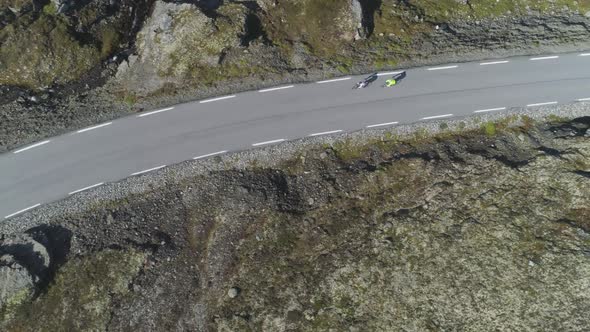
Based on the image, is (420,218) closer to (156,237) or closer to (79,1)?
(156,237)

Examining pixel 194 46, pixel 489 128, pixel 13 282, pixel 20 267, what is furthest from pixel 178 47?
pixel 489 128

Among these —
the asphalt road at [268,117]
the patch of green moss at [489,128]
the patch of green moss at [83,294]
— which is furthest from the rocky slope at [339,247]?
the asphalt road at [268,117]

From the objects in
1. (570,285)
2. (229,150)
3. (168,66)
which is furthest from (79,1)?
(570,285)

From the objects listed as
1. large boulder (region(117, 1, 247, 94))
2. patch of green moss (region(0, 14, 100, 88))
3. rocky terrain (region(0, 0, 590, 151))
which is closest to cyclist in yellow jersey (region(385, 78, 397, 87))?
rocky terrain (region(0, 0, 590, 151))

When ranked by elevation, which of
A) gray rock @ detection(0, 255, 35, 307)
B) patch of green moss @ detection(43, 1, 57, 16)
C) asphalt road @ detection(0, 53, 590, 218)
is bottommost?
gray rock @ detection(0, 255, 35, 307)

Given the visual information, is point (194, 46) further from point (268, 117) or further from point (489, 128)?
point (489, 128)

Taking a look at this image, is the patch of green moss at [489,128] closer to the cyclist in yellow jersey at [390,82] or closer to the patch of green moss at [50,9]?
the cyclist in yellow jersey at [390,82]

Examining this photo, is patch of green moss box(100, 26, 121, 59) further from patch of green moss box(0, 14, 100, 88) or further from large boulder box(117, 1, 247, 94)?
large boulder box(117, 1, 247, 94)
